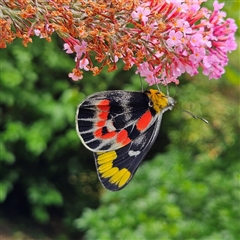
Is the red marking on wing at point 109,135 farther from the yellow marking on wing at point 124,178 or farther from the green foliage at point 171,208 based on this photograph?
the green foliage at point 171,208

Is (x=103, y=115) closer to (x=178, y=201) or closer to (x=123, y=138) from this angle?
(x=123, y=138)

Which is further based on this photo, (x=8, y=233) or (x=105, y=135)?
(x=8, y=233)

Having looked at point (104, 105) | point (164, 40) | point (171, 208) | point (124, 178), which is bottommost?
point (171, 208)

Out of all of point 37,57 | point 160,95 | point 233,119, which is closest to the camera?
point 160,95

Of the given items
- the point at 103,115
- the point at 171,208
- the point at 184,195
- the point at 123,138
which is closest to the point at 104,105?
the point at 103,115

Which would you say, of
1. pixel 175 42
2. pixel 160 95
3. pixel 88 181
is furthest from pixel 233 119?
pixel 175 42

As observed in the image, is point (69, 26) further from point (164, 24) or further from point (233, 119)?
point (233, 119)

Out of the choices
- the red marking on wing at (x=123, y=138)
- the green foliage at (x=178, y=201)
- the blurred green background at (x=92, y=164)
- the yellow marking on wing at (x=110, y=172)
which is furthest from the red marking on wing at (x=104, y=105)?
the green foliage at (x=178, y=201)
